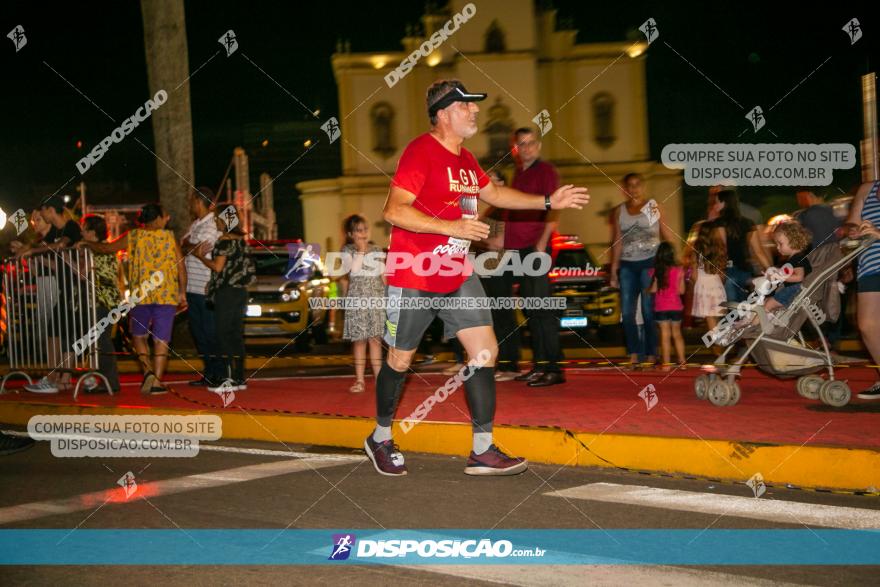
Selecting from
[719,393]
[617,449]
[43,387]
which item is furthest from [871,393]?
[43,387]

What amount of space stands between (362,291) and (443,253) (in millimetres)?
3672

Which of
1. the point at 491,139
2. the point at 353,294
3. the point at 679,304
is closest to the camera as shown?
the point at 353,294

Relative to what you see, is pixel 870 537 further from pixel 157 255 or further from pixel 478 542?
pixel 157 255

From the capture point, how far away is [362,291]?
9320mm

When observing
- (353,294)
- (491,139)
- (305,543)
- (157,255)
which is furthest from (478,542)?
(491,139)

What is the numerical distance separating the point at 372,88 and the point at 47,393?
4987cm

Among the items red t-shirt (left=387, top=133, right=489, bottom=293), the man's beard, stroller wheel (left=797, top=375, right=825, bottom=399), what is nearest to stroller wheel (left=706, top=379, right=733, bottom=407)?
stroller wheel (left=797, top=375, right=825, bottom=399)

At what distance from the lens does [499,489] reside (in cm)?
564

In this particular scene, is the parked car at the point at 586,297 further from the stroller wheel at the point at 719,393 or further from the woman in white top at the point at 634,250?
the stroller wheel at the point at 719,393

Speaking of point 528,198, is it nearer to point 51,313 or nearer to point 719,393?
point 719,393

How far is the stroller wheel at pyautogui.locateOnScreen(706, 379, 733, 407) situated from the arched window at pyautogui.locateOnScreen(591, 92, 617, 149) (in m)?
52.1

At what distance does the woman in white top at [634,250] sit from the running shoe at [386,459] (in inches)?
187

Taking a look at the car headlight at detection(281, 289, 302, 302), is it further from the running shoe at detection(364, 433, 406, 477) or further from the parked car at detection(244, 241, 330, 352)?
the running shoe at detection(364, 433, 406, 477)

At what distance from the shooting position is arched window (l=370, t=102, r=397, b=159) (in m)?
59.2
